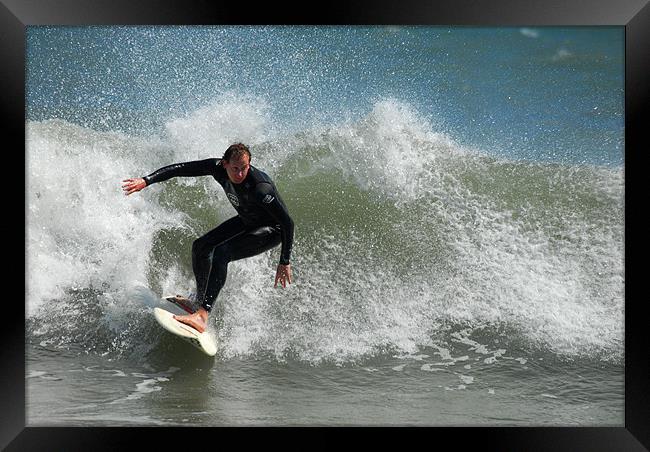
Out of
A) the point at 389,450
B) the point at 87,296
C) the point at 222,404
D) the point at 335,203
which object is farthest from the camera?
the point at 335,203

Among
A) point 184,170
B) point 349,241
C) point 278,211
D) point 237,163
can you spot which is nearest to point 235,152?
point 237,163

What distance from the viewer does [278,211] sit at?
3781 mm

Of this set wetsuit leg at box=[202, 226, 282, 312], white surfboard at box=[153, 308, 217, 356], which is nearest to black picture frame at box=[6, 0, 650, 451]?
white surfboard at box=[153, 308, 217, 356]

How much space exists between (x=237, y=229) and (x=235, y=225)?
1.4 inches

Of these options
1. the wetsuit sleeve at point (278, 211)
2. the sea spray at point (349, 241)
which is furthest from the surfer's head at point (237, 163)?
the sea spray at point (349, 241)

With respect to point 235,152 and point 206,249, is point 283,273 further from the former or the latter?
point 235,152

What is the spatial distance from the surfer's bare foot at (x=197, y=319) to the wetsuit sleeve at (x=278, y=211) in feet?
2.30

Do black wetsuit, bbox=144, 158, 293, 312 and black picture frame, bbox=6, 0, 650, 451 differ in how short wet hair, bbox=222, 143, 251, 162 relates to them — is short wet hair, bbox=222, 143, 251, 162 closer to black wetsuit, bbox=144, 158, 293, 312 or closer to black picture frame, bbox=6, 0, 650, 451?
black wetsuit, bbox=144, 158, 293, 312

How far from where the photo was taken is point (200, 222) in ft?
14.2

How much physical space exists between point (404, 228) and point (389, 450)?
2073 millimetres

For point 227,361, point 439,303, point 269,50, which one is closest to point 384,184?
point 439,303

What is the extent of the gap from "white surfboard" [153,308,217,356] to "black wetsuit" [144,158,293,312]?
199mm
